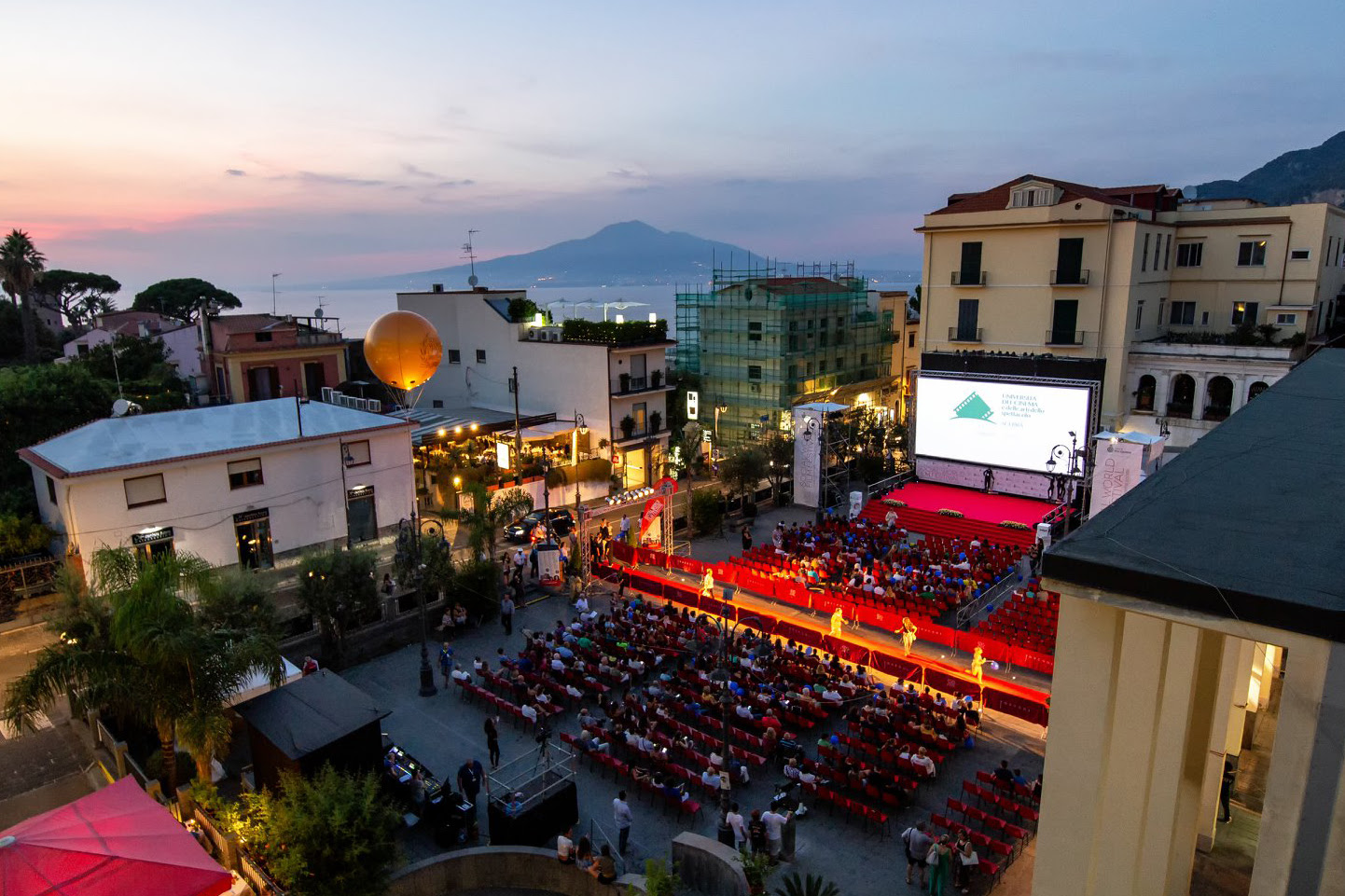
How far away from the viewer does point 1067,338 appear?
37.2 m

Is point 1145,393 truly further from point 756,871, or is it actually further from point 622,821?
point 756,871

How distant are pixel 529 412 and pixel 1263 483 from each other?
38.1m

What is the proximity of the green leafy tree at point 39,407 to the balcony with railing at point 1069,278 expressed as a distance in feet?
138

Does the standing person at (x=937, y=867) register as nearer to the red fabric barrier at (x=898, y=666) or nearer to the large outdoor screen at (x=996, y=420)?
the red fabric barrier at (x=898, y=666)

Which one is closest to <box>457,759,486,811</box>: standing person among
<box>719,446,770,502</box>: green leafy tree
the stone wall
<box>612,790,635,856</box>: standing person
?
the stone wall

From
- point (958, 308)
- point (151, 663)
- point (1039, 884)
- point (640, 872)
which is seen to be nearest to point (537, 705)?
point (640, 872)

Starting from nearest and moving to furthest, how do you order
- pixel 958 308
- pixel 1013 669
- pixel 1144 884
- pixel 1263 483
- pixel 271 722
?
pixel 1144 884, pixel 1263 483, pixel 271 722, pixel 1013 669, pixel 958 308

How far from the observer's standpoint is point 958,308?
4084 centimetres

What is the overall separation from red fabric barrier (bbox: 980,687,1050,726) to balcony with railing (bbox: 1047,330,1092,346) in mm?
23785

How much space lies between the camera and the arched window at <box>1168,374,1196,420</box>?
36.1 m

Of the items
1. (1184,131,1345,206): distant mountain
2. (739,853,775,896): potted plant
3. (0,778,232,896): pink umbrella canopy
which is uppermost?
(1184,131,1345,206): distant mountain

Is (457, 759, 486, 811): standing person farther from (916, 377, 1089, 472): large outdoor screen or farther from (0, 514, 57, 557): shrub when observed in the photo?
(916, 377, 1089, 472): large outdoor screen

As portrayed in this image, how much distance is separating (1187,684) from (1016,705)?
1376 cm

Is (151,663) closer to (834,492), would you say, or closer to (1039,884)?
(1039,884)
